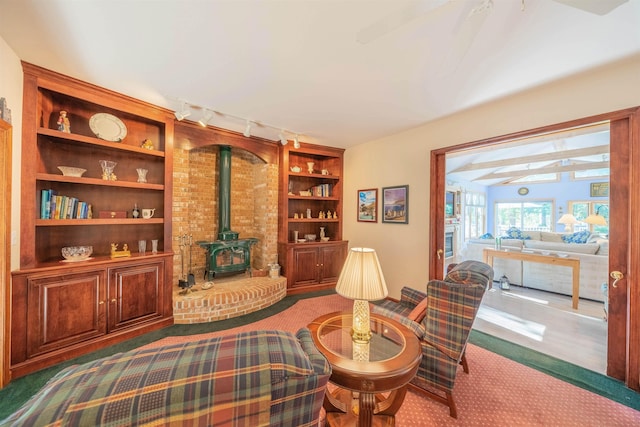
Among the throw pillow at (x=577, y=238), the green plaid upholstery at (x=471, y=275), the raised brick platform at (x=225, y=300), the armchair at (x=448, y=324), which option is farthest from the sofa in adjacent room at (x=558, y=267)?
the raised brick platform at (x=225, y=300)

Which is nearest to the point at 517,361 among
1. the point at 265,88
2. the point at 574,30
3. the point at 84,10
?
the point at 574,30

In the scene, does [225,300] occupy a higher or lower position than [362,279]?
lower

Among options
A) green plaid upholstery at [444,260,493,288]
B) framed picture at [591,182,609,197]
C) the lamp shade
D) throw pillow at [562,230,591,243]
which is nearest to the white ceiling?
the lamp shade

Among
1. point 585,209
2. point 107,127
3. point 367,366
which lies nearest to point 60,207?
point 107,127

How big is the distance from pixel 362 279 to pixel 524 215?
1049cm

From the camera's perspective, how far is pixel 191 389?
1.96 feet

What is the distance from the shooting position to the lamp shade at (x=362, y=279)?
146 cm

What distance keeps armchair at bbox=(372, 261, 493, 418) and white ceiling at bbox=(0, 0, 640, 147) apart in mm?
1626

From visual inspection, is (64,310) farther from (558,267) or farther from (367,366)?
(558,267)

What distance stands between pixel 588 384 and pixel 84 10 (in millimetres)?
4600

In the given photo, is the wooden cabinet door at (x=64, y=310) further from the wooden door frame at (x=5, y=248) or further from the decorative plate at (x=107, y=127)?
the decorative plate at (x=107, y=127)

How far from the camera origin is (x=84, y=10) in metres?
1.45

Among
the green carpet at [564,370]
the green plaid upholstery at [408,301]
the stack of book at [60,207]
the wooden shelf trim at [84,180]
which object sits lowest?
the green carpet at [564,370]

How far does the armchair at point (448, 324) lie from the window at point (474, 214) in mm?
7362
